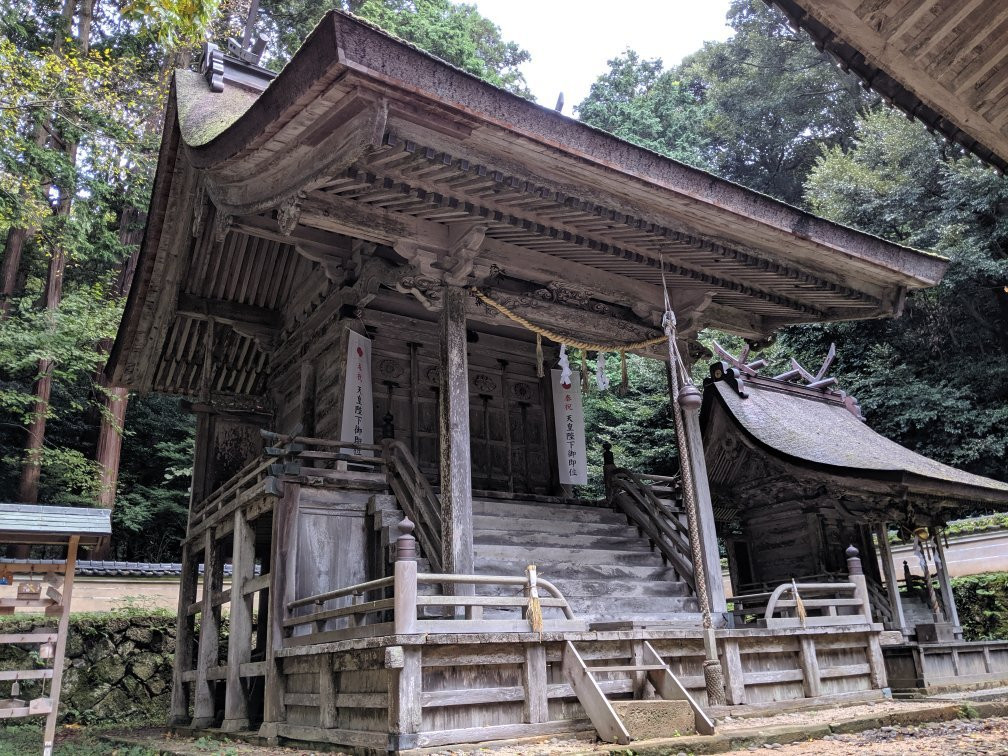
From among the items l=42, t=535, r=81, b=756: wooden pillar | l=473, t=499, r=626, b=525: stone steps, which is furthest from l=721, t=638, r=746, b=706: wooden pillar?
l=42, t=535, r=81, b=756: wooden pillar

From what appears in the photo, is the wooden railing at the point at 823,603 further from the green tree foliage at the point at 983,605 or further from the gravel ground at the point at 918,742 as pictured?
the green tree foliage at the point at 983,605

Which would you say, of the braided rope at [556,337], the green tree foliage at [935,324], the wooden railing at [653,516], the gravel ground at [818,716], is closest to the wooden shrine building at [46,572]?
the braided rope at [556,337]

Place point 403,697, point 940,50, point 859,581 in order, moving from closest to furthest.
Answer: point 940,50 → point 403,697 → point 859,581

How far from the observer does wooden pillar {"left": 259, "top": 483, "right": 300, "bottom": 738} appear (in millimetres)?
7328

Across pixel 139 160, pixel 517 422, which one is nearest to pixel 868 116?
pixel 517 422

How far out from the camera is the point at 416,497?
8102 millimetres

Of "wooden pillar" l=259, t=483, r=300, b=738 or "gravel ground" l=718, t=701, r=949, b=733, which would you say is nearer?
"gravel ground" l=718, t=701, r=949, b=733

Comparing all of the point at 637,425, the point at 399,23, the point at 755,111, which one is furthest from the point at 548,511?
the point at 755,111

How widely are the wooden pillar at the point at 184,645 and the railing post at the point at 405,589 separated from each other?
6.69 meters

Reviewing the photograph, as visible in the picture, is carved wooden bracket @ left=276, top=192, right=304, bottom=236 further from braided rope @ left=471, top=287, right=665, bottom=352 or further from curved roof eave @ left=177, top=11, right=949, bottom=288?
braided rope @ left=471, top=287, right=665, bottom=352

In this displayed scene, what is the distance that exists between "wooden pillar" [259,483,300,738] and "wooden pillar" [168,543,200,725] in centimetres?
390

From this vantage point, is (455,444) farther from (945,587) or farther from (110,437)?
(110,437)

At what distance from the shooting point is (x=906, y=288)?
31.7ft

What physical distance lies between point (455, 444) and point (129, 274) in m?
17.8
